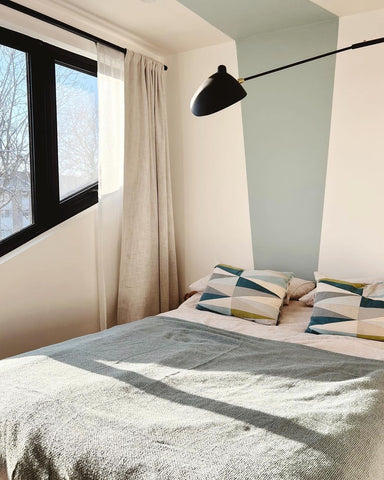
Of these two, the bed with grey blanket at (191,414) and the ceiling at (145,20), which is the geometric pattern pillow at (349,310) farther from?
the ceiling at (145,20)

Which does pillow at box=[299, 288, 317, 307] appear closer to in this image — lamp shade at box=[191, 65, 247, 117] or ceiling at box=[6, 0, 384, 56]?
lamp shade at box=[191, 65, 247, 117]

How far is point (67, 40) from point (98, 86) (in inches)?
12.9

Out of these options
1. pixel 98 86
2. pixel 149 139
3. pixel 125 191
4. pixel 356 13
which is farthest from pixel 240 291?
pixel 356 13

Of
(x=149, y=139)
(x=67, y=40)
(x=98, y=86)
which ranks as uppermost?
(x=67, y=40)

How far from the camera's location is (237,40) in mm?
3338

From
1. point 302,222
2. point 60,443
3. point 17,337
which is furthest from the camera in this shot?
point 302,222

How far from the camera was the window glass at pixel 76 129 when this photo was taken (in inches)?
118

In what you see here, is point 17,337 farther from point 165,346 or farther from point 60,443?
point 60,443

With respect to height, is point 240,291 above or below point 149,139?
below

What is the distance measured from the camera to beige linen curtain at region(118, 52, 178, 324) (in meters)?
3.27

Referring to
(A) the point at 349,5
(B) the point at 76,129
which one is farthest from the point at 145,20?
(A) the point at 349,5

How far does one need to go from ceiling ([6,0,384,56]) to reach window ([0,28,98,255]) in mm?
242

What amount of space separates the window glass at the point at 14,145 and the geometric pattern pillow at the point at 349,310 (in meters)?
1.80

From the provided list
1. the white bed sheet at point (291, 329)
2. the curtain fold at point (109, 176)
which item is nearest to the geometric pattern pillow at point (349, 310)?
the white bed sheet at point (291, 329)
